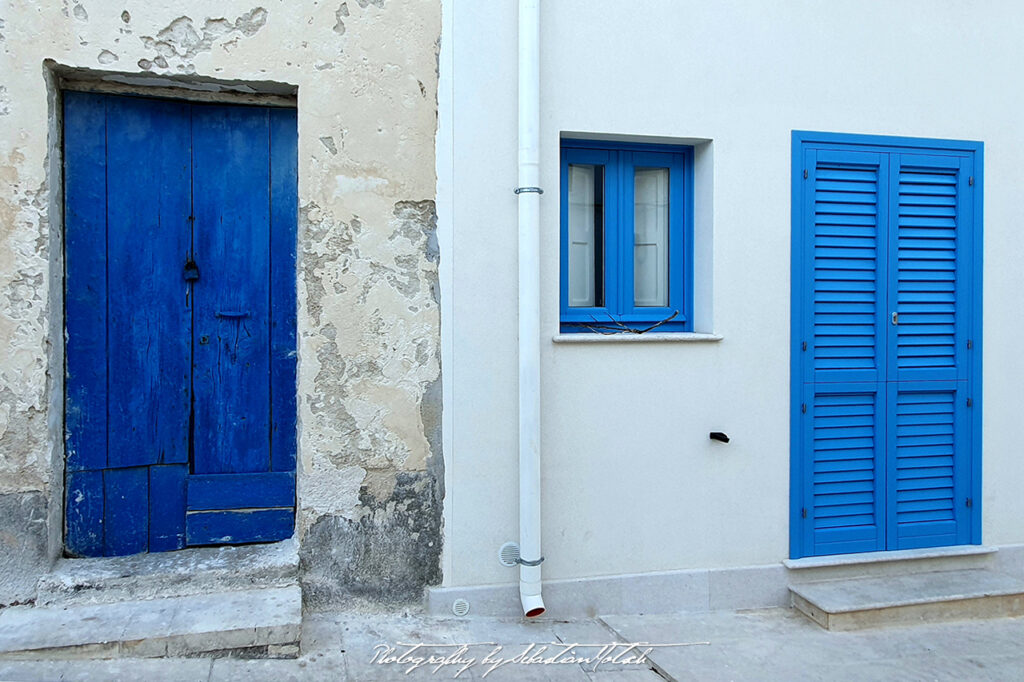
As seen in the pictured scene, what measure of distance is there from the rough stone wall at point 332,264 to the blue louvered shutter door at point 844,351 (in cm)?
201

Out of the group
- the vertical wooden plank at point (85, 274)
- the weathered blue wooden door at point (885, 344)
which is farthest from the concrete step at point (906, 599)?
the vertical wooden plank at point (85, 274)

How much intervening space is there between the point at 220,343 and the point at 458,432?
1182 millimetres

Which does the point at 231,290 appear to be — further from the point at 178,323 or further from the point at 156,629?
the point at 156,629

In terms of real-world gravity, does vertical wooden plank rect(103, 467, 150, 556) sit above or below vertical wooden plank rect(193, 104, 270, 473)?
below

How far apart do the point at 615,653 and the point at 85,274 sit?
2.88 metres

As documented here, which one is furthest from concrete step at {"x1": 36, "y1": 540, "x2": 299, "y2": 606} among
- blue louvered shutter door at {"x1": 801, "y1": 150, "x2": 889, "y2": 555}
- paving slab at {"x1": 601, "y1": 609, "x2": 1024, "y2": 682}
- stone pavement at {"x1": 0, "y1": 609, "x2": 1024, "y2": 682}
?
blue louvered shutter door at {"x1": 801, "y1": 150, "x2": 889, "y2": 555}

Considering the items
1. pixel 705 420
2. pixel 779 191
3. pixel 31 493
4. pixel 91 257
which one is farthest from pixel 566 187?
pixel 31 493

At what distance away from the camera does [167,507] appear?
4043 mm

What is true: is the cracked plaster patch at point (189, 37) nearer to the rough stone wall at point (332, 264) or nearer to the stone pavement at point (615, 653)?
the rough stone wall at point (332, 264)

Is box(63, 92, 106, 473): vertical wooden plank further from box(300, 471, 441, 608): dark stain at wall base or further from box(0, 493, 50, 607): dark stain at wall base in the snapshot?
box(300, 471, 441, 608): dark stain at wall base

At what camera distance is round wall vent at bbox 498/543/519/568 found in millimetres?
4148

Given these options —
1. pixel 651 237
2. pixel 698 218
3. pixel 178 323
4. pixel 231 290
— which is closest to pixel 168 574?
pixel 178 323

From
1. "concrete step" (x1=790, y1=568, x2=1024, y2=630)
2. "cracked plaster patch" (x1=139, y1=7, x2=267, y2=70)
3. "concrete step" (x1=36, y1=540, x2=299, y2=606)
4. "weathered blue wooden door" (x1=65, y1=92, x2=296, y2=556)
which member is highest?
"cracked plaster patch" (x1=139, y1=7, x2=267, y2=70)

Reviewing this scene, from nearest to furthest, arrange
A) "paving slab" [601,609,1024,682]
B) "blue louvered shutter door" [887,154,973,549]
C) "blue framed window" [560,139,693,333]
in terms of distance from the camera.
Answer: "paving slab" [601,609,1024,682] → "blue framed window" [560,139,693,333] → "blue louvered shutter door" [887,154,973,549]
